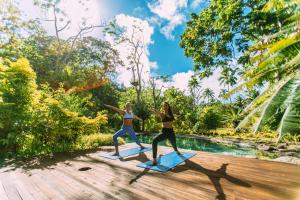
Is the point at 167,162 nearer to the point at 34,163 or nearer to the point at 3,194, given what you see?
the point at 3,194

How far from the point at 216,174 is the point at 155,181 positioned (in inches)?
56.3

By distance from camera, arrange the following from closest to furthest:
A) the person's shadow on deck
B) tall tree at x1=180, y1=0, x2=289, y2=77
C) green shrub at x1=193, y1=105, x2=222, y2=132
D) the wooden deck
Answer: the wooden deck, the person's shadow on deck, tall tree at x1=180, y1=0, x2=289, y2=77, green shrub at x1=193, y1=105, x2=222, y2=132

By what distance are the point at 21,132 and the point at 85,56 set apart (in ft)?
58.0

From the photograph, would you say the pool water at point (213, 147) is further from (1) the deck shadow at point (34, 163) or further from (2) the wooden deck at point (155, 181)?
(1) the deck shadow at point (34, 163)

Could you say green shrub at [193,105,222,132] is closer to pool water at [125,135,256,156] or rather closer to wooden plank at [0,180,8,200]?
pool water at [125,135,256,156]

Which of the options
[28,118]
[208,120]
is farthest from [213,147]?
[28,118]

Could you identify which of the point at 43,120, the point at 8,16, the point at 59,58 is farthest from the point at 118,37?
the point at 43,120

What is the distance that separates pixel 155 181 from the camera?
433 cm

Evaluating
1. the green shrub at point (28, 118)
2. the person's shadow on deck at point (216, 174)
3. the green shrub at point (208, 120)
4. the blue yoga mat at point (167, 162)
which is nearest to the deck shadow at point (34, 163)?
the green shrub at point (28, 118)

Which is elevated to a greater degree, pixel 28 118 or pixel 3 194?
pixel 28 118

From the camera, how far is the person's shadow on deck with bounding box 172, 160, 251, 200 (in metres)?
3.69

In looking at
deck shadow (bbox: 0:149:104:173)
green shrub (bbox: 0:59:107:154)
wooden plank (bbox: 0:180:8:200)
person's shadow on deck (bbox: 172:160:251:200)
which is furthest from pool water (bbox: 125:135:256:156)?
wooden plank (bbox: 0:180:8:200)

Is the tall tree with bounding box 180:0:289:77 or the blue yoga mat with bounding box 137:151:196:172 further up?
the tall tree with bounding box 180:0:289:77

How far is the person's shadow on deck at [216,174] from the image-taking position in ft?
12.1
